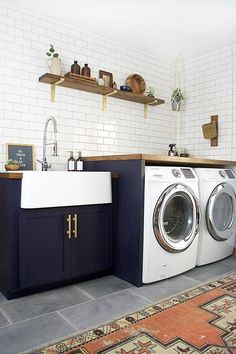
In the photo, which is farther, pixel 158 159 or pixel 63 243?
pixel 158 159

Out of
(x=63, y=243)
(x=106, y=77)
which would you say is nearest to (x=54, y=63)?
(x=106, y=77)

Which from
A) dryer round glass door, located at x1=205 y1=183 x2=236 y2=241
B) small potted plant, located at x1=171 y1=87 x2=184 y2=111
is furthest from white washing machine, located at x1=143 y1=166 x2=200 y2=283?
small potted plant, located at x1=171 y1=87 x2=184 y2=111

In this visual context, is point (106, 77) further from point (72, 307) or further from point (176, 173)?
point (72, 307)

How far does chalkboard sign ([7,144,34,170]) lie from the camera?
287 cm

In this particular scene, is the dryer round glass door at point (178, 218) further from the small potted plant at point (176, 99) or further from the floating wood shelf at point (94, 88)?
the small potted plant at point (176, 99)

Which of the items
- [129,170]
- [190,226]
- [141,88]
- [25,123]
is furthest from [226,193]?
[25,123]

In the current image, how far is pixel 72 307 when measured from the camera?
2131 millimetres

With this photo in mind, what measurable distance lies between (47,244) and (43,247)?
4 centimetres

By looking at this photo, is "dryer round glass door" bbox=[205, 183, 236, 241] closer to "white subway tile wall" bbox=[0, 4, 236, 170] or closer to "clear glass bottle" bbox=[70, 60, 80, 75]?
"white subway tile wall" bbox=[0, 4, 236, 170]

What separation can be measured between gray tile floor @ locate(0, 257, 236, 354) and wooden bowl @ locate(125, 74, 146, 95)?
2.34 metres

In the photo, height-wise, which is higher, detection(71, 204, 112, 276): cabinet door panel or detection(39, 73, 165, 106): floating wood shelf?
detection(39, 73, 165, 106): floating wood shelf

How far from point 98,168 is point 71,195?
656 millimetres

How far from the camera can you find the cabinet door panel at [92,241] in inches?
100

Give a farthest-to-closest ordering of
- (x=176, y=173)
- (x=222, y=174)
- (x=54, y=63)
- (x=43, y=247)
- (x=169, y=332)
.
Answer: (x=222, y=174) → (x=54, y=63) → (x=176, y=173) → (x=43, y=247) → (x=169, y=332)
